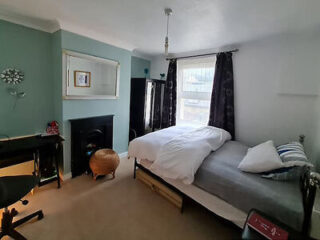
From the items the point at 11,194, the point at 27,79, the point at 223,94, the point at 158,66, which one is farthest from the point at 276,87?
the point at 27,79

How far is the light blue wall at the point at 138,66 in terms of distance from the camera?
3.90 meters

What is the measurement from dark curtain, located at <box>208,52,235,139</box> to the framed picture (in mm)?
2298

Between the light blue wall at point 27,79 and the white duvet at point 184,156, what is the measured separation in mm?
1968

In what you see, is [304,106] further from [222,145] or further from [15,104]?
[15,104]

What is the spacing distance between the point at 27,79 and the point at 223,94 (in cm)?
319

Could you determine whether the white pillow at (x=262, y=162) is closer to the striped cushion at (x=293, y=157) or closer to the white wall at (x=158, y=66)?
the striped cushion at (x=293, y=157)

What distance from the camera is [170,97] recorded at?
3812 millimetres

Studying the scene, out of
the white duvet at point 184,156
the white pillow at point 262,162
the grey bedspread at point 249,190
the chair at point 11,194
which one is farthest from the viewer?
the white duvet at point 184,156

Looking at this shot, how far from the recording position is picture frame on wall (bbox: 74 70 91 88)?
101 inches

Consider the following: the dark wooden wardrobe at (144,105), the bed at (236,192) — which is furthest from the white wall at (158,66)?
the bed at (236,192)

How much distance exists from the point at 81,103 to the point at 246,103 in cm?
283

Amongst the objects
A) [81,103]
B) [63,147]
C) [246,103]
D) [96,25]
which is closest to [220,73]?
[246,103]

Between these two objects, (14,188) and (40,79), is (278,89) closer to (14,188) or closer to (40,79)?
(14,188)

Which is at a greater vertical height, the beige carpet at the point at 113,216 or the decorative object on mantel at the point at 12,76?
the decorative object on mantel at the point at 12,76
